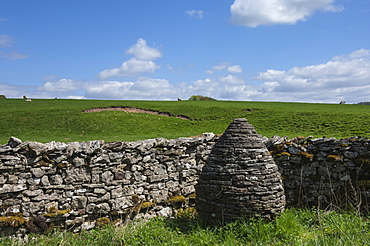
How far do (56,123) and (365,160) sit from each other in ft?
72.3

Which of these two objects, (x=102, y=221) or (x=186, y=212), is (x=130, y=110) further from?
(x=102, y=221)

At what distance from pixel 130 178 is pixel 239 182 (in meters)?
3.16

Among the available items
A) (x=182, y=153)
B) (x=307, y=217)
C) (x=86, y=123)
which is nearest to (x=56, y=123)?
(x=86, y=123)

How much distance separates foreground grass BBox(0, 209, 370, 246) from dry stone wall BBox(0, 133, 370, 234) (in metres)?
0.63

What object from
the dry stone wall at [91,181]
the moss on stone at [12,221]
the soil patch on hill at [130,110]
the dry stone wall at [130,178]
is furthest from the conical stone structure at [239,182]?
the soil patch on hill at [130,110]

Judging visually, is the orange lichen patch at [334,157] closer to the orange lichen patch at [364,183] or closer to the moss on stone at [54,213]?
the orange lichen patch at [364,183]

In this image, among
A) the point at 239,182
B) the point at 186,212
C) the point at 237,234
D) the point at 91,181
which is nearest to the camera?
the point at 237,234

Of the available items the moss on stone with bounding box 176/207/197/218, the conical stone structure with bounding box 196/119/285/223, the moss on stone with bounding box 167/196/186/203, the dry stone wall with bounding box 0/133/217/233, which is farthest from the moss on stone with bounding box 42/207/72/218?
the conical stone structure with bounding box 196/119/285/223

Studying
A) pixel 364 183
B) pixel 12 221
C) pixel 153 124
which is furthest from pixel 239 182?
pixel 153 124

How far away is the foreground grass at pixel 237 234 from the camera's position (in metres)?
5.75

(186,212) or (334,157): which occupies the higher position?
(334,157)

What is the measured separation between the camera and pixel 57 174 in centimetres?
702

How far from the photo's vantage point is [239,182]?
6172 mm

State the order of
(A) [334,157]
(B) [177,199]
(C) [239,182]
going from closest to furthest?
(C) [239,182], (A) [334,157], (B) [177,199]
